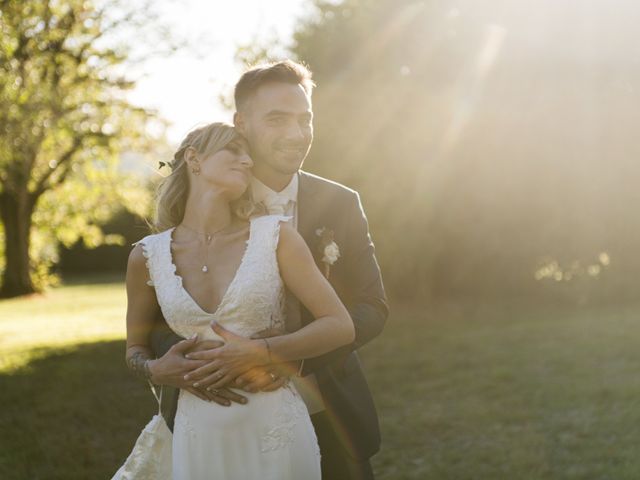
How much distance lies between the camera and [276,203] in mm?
3576

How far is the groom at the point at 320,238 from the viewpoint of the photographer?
3.46m

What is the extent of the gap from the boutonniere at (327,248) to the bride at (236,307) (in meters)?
0.41

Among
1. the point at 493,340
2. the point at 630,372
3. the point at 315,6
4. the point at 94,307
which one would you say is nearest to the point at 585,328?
the point at 493,340

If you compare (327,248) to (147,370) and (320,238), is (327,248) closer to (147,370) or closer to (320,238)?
(320,238)

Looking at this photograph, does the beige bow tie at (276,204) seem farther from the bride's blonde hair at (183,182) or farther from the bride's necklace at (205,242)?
the bride's necklace at (205,242)

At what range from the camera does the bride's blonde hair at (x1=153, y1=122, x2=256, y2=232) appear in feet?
10.3

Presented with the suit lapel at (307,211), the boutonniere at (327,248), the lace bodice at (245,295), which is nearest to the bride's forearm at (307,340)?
the lace bodice at (245,295)

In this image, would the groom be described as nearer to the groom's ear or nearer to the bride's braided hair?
the groom's ear

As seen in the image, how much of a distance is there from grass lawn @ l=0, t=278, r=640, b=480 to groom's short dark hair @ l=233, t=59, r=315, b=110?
3962 mm

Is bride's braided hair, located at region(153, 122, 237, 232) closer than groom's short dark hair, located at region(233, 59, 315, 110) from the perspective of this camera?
Yes

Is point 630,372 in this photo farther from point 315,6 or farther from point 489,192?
point 315,6

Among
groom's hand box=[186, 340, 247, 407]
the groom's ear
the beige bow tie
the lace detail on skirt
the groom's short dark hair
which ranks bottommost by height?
the lace detail on skirt

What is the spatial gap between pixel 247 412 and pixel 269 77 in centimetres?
136

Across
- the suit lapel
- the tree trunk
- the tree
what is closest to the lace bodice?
the suit lapel
